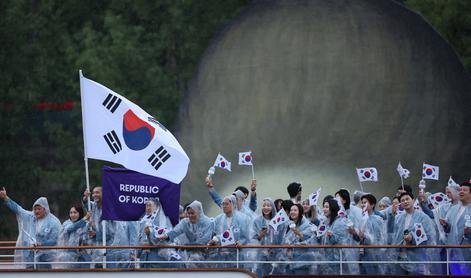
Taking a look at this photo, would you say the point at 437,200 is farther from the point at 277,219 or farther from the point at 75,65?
the point at 75,65

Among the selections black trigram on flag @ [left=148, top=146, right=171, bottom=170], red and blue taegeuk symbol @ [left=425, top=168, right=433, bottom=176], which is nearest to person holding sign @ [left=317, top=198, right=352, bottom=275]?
black trigram on flag @ [left=148, top=146, right=171, bottom=170]

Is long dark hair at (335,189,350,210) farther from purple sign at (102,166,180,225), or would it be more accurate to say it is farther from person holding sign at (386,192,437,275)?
purple sign at (102,166,180,225)

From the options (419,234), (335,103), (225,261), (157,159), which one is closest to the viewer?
(419,234)

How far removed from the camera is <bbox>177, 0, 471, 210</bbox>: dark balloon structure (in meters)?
35.3

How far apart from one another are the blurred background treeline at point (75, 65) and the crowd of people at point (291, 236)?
65.9 feet

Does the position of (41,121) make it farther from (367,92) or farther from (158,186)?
(158,186)

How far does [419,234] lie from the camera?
71.1ft

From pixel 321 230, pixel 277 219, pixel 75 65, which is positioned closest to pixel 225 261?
pixel 277 219

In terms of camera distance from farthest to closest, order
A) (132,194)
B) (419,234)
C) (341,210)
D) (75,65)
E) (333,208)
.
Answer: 1. (75,65)
2. (132,194)
3. (341,210)
4. (333,208)
5. (419,234)

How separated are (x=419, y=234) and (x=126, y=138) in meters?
4.75

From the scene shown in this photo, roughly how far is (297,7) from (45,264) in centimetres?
1544

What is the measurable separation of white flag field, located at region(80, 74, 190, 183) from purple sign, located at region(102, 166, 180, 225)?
0.14 m

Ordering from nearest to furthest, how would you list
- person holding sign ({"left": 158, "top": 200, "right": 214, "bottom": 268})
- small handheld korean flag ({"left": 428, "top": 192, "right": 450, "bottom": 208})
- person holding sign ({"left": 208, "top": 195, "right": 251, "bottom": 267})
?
1. person holding sign ({"left": 208, "top": 195, "right": 251, "bottom": 267})
2. person holding sign ({"left": 158, "top": 200, "right": 214, "bottom": 268})
3. small handheld korean flag ({"left": 428, "top": 192, "right": 450, "bottom": 208})

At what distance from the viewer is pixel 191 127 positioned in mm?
37438
